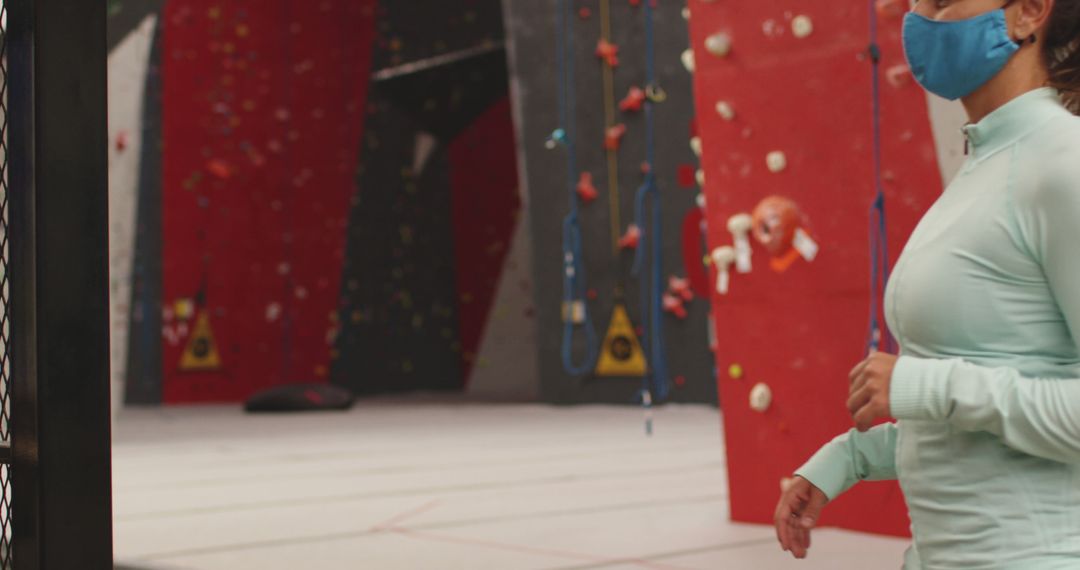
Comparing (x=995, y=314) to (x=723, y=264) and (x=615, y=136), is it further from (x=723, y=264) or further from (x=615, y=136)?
(x=615, y=136)

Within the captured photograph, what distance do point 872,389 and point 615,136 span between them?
18.7ft

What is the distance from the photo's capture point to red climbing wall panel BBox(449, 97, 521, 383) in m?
8.71

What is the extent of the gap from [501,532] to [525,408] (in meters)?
4.07

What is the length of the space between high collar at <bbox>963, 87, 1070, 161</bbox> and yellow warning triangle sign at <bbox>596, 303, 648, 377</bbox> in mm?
5539

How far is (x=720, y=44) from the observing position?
2664 mm

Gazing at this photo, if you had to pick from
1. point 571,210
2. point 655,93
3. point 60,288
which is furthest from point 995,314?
point 571,210

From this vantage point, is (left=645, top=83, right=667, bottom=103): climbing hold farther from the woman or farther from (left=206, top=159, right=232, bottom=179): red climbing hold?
the woman

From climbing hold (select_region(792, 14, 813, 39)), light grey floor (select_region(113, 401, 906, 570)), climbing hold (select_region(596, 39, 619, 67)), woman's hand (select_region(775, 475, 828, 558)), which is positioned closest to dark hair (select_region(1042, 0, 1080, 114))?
woman's hand (select_region(775, 475, 828, 558))

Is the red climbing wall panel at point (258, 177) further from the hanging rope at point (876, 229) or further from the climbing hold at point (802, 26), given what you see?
the hanging rope at point (876, 229)

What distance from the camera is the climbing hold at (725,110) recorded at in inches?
105

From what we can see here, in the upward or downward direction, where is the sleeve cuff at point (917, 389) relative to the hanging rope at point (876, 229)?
downward

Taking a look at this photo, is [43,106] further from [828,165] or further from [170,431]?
[170,431]

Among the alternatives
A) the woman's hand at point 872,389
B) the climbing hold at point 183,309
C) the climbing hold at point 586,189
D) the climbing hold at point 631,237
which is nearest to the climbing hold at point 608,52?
the climbing hold at point 586,189

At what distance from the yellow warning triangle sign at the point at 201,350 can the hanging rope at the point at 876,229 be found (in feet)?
18.5
